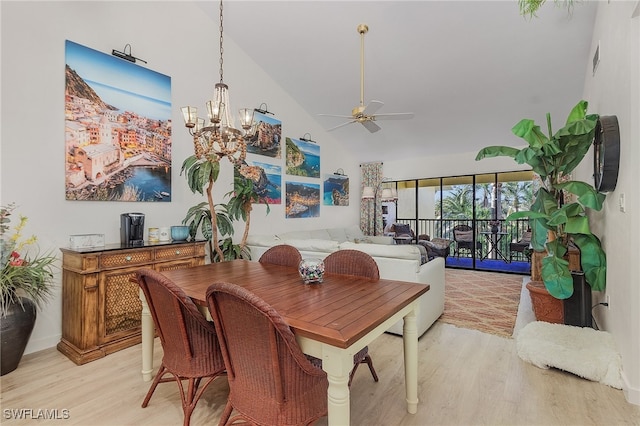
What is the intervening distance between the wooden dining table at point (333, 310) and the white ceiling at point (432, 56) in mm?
3466

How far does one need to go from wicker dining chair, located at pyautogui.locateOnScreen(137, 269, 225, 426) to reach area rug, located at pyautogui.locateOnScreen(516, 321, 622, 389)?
251 cm

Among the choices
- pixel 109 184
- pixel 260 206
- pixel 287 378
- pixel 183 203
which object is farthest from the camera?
pixel 260 206

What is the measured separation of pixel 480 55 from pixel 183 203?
448cm

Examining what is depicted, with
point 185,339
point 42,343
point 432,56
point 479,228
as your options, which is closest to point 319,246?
point 185,339

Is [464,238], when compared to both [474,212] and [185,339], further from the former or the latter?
[185,339]

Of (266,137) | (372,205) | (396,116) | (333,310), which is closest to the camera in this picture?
(333,310)

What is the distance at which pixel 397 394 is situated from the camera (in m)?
2.11

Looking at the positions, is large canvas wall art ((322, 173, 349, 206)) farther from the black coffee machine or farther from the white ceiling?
the black coffee machine

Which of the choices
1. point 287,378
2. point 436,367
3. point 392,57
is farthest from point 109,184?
point 392,57

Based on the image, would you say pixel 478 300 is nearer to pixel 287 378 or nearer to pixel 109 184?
pixel 287 378

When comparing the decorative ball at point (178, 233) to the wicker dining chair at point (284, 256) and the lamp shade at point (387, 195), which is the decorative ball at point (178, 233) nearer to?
the wicker dining chair at point (284, 256)

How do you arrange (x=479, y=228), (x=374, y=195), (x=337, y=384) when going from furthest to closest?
(x=374, y=195)
(x=479, y=228)
(x=337, y=384)

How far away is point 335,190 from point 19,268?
5.57 meters

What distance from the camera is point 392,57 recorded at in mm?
4410
